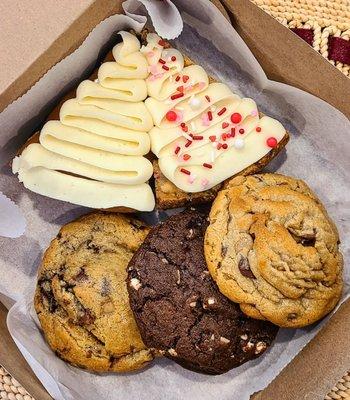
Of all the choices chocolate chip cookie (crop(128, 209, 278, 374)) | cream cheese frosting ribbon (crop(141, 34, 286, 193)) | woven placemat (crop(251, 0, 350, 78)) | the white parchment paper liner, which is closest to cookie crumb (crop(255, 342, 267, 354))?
chocolate chip cookie (crop(128, 209, 278, 374))

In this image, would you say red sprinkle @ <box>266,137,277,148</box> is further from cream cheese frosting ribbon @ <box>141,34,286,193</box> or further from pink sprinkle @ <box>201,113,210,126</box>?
pink sprinkle @ <box>201,113,210,126</box>

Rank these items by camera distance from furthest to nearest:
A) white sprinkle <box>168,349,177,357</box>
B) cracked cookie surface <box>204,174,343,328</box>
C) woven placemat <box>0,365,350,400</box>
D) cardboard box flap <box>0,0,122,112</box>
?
cardboard box flap <box>0,0,122,112</box>, woven placemat <box>0,365,350,400</box>, white sprinkle <box>168,349,177,357</box>, cracked cookie surface <box>204,174,343,328</box>

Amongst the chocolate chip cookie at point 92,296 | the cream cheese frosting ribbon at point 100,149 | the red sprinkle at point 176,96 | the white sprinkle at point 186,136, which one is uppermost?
the red sprinkle at point 176,96

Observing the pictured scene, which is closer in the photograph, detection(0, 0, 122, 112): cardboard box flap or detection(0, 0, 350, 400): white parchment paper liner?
detection(0, 0, 350, 400): white parchment paper liner

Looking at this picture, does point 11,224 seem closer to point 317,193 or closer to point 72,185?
point 72,185

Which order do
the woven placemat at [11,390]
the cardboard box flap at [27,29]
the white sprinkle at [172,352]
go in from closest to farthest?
the white sprinkle at [172,352], the woven placemat at [11,390], the cardboard box flap at [27,29]

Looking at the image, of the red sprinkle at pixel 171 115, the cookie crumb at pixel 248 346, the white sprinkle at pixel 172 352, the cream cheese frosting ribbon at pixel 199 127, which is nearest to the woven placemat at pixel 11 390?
the cookie crumb at pixel 248 346

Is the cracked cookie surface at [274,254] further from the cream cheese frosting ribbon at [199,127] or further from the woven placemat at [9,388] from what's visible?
the woven placemat at [9,388]
